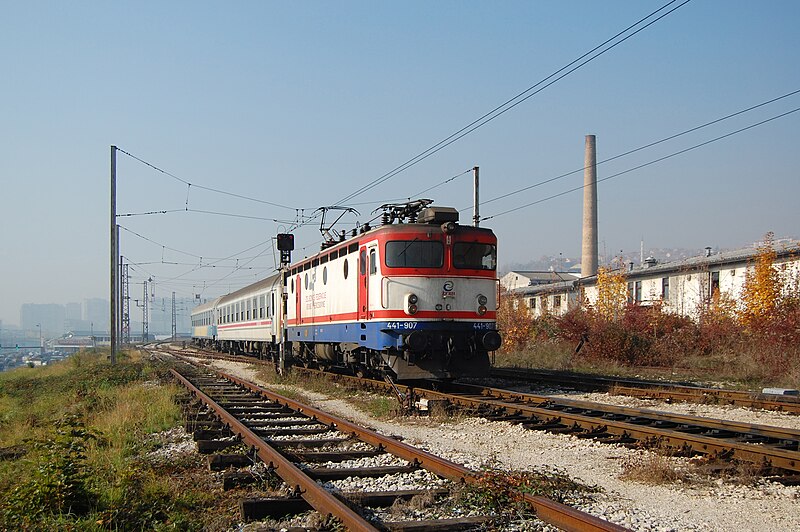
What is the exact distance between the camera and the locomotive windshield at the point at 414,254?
14.5 m

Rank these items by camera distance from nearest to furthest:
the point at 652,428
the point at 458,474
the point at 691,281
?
the point at 458,474
the point at 652,428
the point at 691,281

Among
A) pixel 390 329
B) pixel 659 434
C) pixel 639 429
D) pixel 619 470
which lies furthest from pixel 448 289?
pixel 619 470

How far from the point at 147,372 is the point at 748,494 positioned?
21966 mm

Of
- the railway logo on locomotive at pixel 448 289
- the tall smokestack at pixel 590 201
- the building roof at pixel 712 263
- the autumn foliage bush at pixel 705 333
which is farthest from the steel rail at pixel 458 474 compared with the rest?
the tall smokestack at pixel 590 201

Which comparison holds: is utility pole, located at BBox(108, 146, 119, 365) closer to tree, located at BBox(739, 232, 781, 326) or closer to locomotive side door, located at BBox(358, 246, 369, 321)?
locomotive side door, located at BBox(358, 246, 369, 321)

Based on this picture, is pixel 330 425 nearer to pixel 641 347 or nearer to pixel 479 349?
pixel 479 349

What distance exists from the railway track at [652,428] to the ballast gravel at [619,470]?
35cm

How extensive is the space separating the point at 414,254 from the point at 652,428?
6.41 meters

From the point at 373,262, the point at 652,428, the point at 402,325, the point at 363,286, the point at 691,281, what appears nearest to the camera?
the point at 652,428

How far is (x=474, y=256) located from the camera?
15.1m

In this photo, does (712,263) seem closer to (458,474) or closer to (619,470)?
(619,470)

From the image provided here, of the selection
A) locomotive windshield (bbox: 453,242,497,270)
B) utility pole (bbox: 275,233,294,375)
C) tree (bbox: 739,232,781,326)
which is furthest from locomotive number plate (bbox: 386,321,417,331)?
tree (bbox: 739,232,781,326)

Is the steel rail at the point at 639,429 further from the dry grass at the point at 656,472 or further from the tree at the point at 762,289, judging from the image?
the tree at the point at 762,289

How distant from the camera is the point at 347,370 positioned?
792 inches
